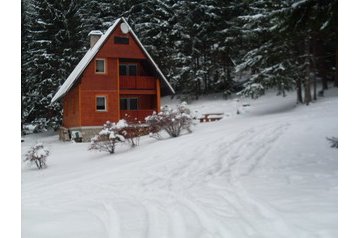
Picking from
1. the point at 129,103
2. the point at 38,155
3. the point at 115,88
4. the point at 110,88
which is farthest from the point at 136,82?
the point at 38,155

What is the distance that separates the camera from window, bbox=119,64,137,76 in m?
15.4

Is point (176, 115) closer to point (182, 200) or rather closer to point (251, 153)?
point (251, 153)

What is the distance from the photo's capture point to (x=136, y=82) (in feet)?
52.9

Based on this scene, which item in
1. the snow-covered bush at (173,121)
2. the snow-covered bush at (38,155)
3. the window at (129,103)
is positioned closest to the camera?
the snow-covered bush at (38,155)

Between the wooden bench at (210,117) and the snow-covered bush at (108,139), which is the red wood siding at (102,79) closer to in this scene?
the wooden bench at (210,117)

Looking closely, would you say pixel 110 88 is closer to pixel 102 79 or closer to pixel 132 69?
pixel 102 79

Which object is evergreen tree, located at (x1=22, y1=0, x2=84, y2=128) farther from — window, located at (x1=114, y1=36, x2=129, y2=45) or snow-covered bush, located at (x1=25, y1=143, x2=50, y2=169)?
window, located at (x1=114, y1=36, x2=129, y2=45)

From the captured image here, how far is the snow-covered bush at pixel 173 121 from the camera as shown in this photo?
1173 cm

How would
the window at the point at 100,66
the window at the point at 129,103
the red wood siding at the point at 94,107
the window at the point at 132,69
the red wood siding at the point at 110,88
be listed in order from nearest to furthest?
the red wood siding at the point at 94,107 < the red wood siding at the point at 110,88 < the window at the point at 100,66 < the window at the point at 132,69 < the window at the point at 129,103

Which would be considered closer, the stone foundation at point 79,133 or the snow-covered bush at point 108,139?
the stone foundation at point 79,133

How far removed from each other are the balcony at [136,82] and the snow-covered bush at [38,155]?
27.0 ft

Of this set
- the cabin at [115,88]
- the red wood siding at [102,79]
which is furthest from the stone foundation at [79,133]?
the red wood siding at [102,79]

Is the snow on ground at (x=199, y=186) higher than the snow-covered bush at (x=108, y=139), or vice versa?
the snow-covered bush at (x=108, y=139)
